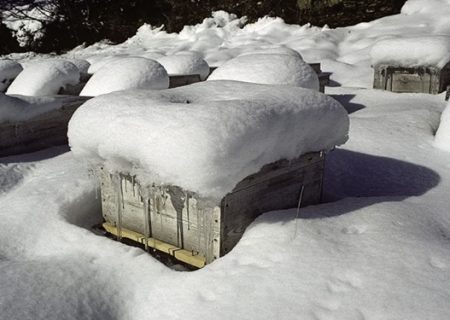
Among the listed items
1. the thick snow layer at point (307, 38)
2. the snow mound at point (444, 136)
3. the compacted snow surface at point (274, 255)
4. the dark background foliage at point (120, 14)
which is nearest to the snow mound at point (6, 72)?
the compacted snow surface at point (274, 255)

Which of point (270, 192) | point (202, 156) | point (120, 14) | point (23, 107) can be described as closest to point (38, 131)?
point (23, 107)

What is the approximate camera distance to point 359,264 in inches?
108

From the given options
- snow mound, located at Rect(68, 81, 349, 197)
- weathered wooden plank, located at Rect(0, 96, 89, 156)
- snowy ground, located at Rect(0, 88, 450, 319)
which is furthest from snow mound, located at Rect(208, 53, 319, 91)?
weathered wooden plank, located at Rect(0, 96, 89, 156)

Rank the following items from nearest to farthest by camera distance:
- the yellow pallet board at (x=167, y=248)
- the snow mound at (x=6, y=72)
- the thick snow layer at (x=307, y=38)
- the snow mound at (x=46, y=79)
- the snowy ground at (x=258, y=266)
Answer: the snowy ground at (x=258, y=266), the yellow pallet board at (x=167, y=248), the snow mound at (x=46, y=79), the snow mound at (x=6, y=72), the thick snow layer at (x=307, y=38)

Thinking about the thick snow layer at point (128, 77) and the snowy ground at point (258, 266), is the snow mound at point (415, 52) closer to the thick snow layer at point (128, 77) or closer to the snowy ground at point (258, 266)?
the snowy ground at point (258, 266)

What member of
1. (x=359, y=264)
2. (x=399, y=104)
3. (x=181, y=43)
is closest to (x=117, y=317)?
(x=359, y=264)

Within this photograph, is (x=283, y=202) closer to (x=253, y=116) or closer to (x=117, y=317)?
(x=253, y=116)

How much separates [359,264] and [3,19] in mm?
19452

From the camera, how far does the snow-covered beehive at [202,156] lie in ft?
9.11

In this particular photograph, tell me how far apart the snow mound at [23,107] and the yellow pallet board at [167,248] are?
8.25 feet

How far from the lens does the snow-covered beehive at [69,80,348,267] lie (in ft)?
9.11

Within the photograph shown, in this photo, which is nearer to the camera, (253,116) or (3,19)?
(253,116)

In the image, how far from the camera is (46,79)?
670cm

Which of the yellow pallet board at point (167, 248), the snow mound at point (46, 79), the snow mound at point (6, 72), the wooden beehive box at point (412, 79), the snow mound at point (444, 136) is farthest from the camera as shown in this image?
the snow mound at point (6, 72)
